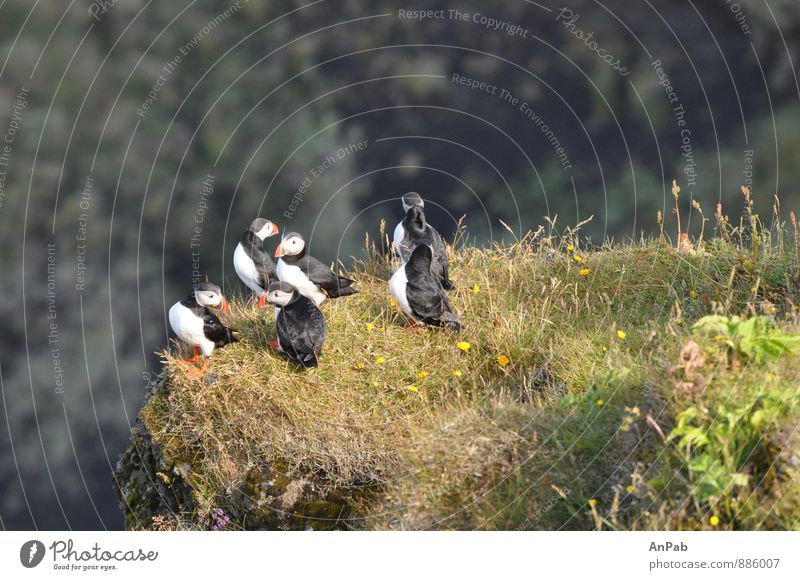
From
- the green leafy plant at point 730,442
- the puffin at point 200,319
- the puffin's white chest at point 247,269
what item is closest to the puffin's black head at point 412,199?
the puffin's white chest at point 247,269

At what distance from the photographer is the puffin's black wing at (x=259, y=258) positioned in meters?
6.57

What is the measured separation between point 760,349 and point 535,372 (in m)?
1.92

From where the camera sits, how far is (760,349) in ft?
13.6

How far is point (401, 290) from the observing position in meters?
6.19

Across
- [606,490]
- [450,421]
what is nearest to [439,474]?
[450,421]

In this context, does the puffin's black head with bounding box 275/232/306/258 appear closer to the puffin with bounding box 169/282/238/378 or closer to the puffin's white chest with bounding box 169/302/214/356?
the puffin with bounding box 169/282/238/378

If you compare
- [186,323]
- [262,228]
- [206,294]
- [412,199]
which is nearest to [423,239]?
[412,199]

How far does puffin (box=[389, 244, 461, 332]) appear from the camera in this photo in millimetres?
6152

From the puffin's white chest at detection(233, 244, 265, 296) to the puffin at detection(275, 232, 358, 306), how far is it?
0.21 meters

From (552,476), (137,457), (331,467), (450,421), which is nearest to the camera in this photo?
(552,476)

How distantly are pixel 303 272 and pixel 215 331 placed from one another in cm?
77
